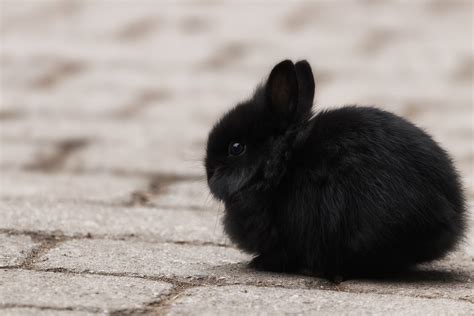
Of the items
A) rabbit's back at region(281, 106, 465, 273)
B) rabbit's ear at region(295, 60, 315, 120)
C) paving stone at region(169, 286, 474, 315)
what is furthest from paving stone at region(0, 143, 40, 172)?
paving stone at region(169, 286, 474, 315)

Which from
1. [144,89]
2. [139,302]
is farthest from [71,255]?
[144,89]

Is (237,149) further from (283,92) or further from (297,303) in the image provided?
(297,303)

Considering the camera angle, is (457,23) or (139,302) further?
(457,23)

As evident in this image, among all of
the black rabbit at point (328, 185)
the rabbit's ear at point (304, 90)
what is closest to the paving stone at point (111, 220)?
the black rabbit at point (328, 185)

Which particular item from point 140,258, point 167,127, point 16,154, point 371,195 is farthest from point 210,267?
point 167,127

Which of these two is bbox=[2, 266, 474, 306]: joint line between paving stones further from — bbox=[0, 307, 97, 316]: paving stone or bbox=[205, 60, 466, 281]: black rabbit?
bbox=[0, 307, 97, 316]: paving stone

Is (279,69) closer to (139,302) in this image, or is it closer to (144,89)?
(139,302)
